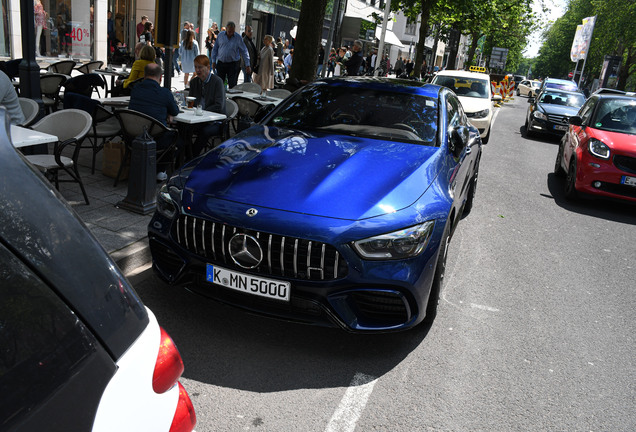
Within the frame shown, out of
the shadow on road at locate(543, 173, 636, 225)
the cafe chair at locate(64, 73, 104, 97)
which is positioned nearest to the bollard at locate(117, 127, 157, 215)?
the cafe chair at locate(64, 73, 104, 97)

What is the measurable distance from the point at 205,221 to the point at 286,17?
33.4 m

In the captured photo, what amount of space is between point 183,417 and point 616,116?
908 cm

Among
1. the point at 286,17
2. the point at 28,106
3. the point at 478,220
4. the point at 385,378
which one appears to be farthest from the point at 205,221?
the point at 286,17

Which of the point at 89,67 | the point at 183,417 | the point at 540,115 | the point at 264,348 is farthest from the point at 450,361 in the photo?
the point at 540,115

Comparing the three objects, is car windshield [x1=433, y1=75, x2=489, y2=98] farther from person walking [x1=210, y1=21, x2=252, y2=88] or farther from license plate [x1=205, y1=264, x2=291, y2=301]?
license plate [x1=205, y1=264, x2=291, y2=301]

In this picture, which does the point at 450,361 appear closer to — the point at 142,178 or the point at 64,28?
the point at 142,178

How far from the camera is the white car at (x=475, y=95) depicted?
42.0 feet

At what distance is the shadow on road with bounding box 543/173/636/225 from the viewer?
311 inches

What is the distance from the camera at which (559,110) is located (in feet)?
52.9

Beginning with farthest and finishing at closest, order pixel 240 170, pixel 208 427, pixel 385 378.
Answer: pixel 240 170 < pixel 385 378 < pixel 208 427

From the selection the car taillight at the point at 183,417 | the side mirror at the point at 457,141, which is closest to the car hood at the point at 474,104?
the side mirror at the point at 457,141

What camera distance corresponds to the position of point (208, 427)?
2.73 m

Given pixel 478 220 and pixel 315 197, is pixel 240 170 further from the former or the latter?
pixel 478 220

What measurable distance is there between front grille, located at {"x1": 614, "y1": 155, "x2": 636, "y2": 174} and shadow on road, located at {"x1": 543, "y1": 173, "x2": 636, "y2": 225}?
0.69m
